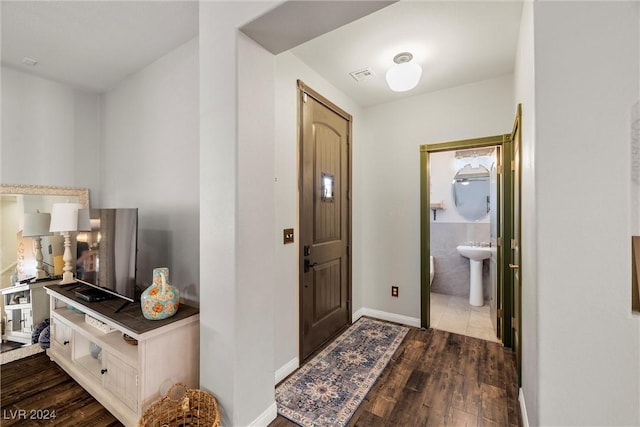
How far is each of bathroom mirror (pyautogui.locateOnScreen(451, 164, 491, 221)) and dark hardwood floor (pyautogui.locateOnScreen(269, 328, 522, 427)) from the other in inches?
85.1

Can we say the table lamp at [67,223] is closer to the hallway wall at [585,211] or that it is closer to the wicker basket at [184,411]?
the wicker basket at [184,411]

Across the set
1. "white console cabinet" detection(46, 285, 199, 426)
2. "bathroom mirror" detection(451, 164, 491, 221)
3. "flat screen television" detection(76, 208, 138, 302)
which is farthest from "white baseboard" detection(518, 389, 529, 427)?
"bathroom mirror" detection(451, 164, 491, 221)

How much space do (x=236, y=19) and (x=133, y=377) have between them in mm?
2151

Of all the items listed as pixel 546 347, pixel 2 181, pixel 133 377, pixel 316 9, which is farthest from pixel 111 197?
pixel 546 347

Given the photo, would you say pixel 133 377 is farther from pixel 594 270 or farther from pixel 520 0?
pixel 520 0

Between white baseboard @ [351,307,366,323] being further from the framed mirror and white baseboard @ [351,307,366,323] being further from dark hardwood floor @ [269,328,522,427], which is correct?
the framed mirror

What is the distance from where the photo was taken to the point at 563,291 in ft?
3.46

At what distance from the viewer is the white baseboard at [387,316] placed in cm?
301

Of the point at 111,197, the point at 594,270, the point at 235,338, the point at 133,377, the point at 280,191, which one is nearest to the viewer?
the point at 594,270

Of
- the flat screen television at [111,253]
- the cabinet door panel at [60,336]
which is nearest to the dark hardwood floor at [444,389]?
the flat screen television at [111,253]

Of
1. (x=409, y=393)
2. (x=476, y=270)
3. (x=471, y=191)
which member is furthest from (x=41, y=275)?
(x=471, y=191)

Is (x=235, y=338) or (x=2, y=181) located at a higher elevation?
(x=2, y=181)

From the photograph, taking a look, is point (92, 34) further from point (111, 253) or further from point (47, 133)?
point (111, 253)

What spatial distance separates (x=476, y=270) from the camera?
3754 millimetres
